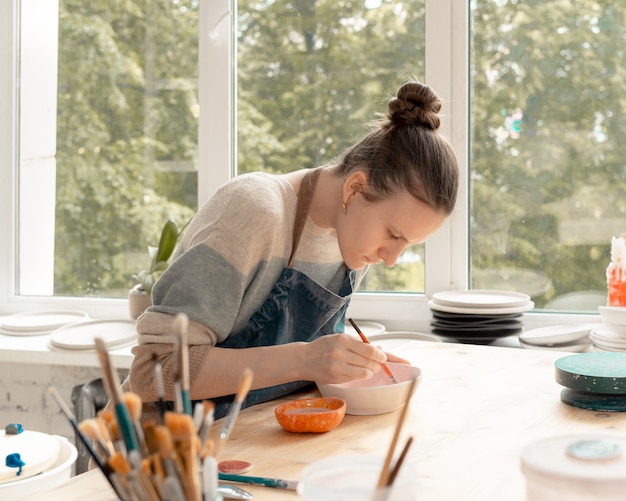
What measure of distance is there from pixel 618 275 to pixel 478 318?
0.40m

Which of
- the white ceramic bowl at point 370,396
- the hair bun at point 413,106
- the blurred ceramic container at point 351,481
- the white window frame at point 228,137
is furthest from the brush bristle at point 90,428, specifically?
the white window frame at point 228,137

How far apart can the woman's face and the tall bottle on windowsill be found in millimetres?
801

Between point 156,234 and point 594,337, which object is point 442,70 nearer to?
point 594,337

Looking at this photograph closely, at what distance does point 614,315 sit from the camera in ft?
6.91

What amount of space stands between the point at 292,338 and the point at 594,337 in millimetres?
966

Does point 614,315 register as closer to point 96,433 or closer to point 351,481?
point 351,481

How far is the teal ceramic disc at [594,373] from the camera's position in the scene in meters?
1.35

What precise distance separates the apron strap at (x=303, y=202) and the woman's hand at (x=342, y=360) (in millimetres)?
273

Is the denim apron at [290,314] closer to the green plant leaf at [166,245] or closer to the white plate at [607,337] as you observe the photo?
the white plate at [607,337]

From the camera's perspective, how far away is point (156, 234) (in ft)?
9.97

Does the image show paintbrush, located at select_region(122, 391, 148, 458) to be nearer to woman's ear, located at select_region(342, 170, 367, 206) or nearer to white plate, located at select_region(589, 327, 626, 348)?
woman's ear, located at select_region(342, 170, 367, 206)

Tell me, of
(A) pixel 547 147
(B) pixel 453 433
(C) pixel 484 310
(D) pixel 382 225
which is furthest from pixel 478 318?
(B) pixel 453 433

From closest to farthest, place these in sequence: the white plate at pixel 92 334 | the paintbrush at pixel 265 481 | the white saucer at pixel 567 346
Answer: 1. the paintbrush at pixel 265 481
2. the white saucer at pixel 567 346
3. the white plate at pixel 92 334

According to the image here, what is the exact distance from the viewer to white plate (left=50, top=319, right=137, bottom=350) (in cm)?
253
